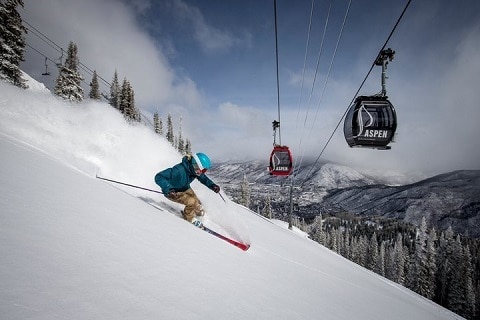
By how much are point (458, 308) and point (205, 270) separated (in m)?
74.3

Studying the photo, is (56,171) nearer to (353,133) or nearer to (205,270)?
(205,270)

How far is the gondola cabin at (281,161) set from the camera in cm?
2019

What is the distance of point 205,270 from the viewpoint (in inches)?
128

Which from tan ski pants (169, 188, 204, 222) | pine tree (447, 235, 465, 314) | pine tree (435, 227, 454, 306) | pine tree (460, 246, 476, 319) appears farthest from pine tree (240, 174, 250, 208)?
pine tree (435, 227, 454, 306)

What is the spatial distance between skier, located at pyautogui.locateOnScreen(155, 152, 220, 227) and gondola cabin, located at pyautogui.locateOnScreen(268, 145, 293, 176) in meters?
13.8

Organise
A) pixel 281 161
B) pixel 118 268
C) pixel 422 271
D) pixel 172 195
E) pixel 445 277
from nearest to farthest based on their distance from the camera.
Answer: pixel 118 268
pixel 172 195
pixel 281 161
pixel 422 271
pixel 445 277

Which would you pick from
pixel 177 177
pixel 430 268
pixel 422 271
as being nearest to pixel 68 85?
pixel 177 177

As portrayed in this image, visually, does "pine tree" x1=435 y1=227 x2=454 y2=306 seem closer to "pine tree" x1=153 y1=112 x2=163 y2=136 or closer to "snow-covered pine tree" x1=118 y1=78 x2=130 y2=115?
"pine tree" x1=153 y1=112 x2=163 y2=136

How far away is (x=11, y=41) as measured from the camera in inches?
807

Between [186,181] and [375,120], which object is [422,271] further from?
[186,181]

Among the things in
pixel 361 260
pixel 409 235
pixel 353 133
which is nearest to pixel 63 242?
pixel 353 133

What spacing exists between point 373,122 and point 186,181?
7.60 metres

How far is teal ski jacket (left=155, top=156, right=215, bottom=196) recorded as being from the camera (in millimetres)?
6273

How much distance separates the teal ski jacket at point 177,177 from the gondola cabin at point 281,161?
13.9 meters
